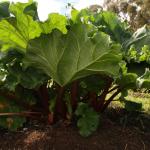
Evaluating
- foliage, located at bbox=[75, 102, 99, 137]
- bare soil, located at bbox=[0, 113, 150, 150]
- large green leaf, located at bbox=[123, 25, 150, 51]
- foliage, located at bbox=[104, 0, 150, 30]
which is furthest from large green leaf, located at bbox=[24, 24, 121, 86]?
foliage, located at bbox=[104, 0, 150, 30]

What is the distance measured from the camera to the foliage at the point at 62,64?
3613mm

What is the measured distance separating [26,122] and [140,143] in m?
1.01

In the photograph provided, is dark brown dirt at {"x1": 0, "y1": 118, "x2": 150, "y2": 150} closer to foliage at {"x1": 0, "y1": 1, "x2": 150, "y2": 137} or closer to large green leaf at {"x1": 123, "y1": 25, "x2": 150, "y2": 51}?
foliage at {"x1": 0, "y1": 1, "x2": 150, "y2": 137}

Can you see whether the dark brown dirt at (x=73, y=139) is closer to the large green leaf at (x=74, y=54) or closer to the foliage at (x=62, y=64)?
the foliage at (x=62, y=64)

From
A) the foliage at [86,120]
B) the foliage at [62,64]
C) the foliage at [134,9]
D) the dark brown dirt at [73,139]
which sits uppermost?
the foliage at [134,9]

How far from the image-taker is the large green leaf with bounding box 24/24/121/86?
3561 millimetres

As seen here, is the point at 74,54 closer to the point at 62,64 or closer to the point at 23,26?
the point at 62,64

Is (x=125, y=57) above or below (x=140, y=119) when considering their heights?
above

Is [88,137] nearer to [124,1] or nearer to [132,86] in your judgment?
[132,86]

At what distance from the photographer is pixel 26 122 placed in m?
4.42

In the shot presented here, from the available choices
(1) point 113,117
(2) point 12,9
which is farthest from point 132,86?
(2) point 12,9

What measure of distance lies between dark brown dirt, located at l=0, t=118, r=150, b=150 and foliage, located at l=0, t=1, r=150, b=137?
0.27 feet

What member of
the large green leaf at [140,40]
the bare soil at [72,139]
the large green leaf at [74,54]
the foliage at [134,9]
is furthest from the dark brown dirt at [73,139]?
the foliage at [134,9]

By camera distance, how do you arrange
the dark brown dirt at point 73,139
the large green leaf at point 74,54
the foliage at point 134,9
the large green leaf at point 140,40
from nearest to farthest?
the large green leaf at point 74,54
the dark brown dirt at point 73,139
the large green leaf at point 140,40
the foliage at point 134,9
